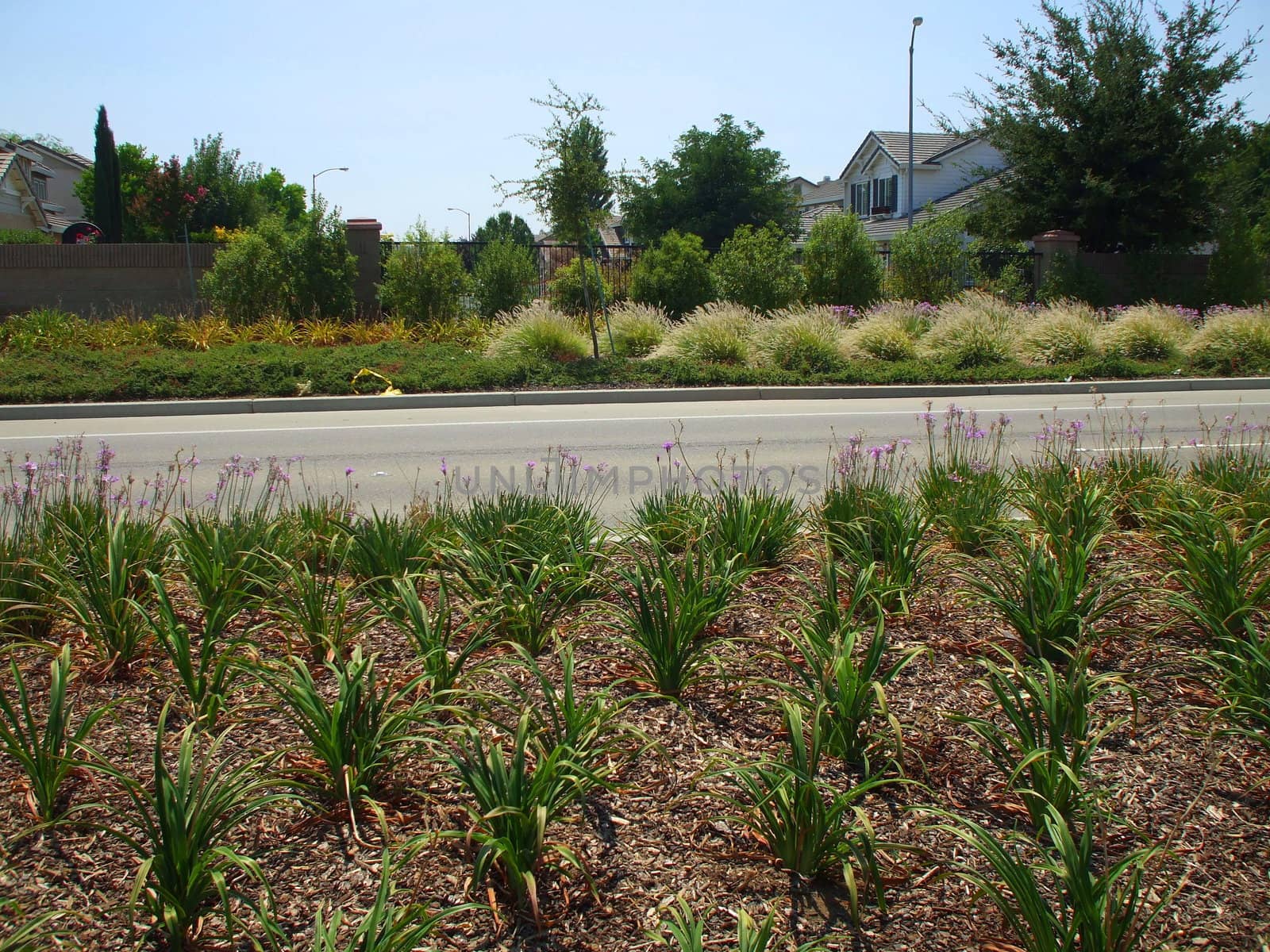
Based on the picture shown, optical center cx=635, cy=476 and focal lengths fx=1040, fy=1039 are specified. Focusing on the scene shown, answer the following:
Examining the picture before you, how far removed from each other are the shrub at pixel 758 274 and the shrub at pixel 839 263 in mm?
→ 612

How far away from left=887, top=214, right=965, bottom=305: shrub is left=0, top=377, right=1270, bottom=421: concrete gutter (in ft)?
24.2

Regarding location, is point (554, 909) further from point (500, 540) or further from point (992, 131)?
point (992, 131)

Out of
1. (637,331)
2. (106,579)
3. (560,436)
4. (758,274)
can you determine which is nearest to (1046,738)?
(106,579)

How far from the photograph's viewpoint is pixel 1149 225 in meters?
26.2

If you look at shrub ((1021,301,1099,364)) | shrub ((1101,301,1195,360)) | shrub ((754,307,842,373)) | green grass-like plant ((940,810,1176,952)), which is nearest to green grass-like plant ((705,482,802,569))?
green grass-like plant ((940,810,1176,952))

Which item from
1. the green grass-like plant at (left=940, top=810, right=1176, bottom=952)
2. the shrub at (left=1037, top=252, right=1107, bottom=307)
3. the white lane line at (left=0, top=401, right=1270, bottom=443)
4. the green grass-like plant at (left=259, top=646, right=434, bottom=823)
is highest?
the shrub at (left=1037, top=252, right=1107, bottom=307)

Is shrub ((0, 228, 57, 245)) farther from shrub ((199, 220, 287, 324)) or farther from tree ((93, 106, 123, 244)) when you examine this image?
shrub ((199, 220, 287, 324))

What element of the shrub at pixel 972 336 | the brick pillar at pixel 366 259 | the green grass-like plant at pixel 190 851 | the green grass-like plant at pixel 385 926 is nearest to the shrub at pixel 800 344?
the shrub at pixel 972 336

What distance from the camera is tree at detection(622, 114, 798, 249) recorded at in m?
44.5

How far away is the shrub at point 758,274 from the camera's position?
21672 mm

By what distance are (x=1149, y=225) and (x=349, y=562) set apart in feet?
86.9

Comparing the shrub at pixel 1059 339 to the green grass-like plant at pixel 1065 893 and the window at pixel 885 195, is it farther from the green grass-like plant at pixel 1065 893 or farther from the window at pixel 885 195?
the window at pixel 885 195

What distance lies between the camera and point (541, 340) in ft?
59.0

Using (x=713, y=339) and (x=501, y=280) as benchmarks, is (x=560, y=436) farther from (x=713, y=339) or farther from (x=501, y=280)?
(x=501, y=280)
